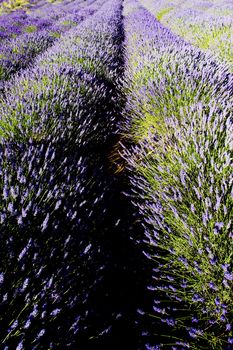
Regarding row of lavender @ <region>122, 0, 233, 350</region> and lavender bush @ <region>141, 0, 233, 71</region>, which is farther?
lavender bush @ <region>141, 0, 233, 71</region>

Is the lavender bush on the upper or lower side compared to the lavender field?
upper

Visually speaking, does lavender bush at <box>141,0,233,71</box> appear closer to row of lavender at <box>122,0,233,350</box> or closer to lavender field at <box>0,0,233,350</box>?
row of lavender at <box>122,0,233,350</box>

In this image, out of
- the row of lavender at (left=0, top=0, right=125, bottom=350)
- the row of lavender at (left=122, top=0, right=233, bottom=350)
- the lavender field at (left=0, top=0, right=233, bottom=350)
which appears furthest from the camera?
the row of lavender at (left=122, top=0, right=233, bottom=350)

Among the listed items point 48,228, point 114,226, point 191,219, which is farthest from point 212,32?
point 48,228

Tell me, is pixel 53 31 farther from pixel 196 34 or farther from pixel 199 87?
pixel 199 87

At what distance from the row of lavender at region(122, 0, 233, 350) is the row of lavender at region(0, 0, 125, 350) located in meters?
0.39

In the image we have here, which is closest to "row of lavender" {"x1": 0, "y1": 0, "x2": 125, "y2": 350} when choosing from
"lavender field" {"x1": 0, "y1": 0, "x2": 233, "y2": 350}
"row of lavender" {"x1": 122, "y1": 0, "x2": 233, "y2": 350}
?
"lavender field" {"x1": 0, "y1": 0, "x2": 233, "y2": 350}

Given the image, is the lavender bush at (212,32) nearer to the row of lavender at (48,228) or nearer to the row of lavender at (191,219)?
the row of lavender at (191,219)

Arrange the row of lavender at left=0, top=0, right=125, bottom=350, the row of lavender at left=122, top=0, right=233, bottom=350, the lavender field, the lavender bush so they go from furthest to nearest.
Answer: the lavender bush → the row of lavender at left=122, top=0, right=233, bottom=350 → the lavender field → the row of lavender at left=0, top=0, right=125, bottom=350

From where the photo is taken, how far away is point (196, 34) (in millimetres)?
7316

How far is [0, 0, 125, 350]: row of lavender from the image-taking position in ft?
3.77

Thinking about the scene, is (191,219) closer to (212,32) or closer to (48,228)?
(48,228)

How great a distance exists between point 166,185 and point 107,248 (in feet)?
2.25

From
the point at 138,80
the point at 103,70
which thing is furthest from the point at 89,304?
the point at 103,70
